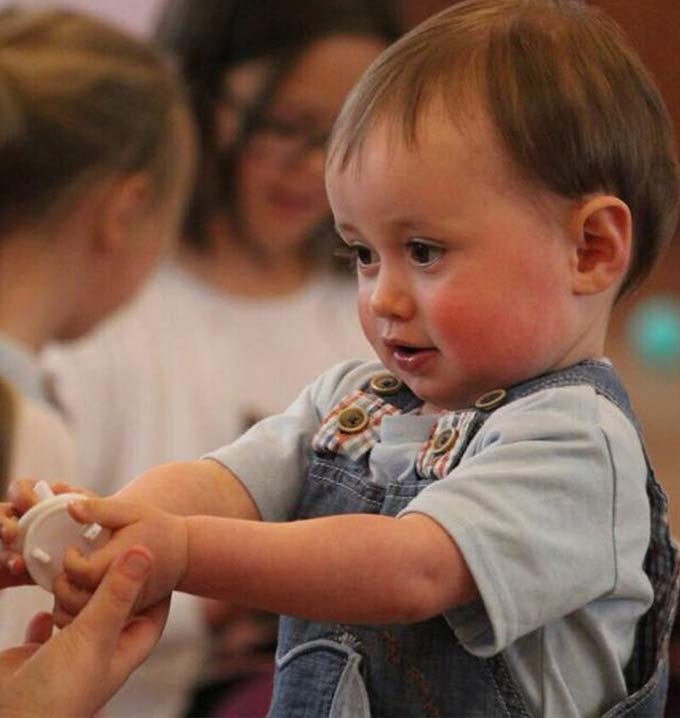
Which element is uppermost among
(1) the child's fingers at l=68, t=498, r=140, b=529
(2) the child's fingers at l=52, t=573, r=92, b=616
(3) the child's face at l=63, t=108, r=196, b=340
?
(1) the child's fingers at l=68, t=498, r=140, b=529

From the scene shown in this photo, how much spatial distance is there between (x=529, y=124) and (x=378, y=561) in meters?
0.26

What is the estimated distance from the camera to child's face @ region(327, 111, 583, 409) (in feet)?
2.99

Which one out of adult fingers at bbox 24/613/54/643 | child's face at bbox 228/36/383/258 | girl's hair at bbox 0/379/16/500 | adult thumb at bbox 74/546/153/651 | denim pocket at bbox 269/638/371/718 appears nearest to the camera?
adult thumb at bbox 74/546/153/651

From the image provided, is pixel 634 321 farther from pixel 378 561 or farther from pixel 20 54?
pixel 378 561

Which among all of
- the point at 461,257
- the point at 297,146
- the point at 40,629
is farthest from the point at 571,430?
the point at 297,146

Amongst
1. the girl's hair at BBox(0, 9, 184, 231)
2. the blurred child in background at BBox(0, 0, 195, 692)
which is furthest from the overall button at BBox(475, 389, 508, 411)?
the girl's hair at BBox(0, 9, 184, 231)

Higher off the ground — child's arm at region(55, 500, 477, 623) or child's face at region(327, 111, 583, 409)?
child's face at region(327, 111, 583, 409)

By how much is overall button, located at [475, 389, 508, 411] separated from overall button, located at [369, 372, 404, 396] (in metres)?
0.10

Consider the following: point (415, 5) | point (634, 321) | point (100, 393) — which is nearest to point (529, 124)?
point (100, 393)

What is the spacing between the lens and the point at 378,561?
848 mm

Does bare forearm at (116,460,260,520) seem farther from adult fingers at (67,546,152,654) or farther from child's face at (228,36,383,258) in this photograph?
child's face at (228,36,383,258)

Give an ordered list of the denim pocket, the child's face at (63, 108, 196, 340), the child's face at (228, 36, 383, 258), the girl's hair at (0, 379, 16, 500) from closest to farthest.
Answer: the denim pocket < the girl's hair at (0, 379, 16, 500) < the child's face at (63, 108, 196, 340) < the child's face at (228, 36, 383, 258)

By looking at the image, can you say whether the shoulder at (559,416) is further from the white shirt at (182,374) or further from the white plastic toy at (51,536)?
the white shirt at (182,374)

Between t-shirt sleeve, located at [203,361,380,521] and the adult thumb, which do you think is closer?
the adult thumb
